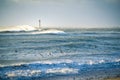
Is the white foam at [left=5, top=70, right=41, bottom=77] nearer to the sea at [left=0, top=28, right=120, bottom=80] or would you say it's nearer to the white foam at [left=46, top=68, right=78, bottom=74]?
the sea at [left=0, top=28, right=120, bottom=80]

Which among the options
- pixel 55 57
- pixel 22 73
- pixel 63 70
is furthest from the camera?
pixel 55 57

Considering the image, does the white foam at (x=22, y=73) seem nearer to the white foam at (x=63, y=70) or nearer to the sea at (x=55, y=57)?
the sea at (x=55, y=57)

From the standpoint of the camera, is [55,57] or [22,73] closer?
[22,73]

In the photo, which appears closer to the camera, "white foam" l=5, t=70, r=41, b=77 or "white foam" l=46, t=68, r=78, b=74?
"white foam" l=5, t=70, r=41, b=77

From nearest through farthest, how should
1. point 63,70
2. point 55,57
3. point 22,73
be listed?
1. point 22,73
2. point 63,70
3. point 55,57

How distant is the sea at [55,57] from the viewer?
4.76 m

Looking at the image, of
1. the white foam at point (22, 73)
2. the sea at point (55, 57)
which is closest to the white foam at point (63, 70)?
the sea at point (55, 57)

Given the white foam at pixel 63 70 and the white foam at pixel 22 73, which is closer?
the white foam at pixel 22 73

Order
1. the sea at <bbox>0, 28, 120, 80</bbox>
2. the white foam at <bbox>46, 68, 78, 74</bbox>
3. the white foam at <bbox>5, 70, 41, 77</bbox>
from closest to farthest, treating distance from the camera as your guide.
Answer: the white foam at <bbox>5, 70, 41, 77</bbox> → the sea at <bbox>0, 28, 120, 80</bbox> → the white foam at <bbox>46, 68, 78, 74</bbox>

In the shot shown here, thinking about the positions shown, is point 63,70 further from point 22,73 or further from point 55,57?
point 22,73

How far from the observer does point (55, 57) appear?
531 cm

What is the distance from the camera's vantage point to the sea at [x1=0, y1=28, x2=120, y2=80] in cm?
476

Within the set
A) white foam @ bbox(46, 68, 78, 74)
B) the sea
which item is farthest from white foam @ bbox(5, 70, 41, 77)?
white foam @ bbox(46, 68, 78, 74)

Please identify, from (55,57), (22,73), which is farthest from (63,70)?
(22,73)
